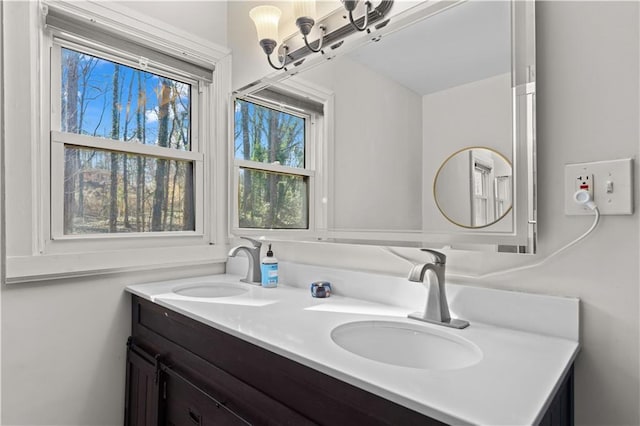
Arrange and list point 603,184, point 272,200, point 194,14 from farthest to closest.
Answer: point 194,14
point 272,200
point 603,184

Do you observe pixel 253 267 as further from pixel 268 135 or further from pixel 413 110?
pixel 413 110

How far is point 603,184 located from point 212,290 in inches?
58.3

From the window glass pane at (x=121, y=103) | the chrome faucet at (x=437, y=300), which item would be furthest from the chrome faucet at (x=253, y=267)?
the chrome faucet at (x=437, y=300)

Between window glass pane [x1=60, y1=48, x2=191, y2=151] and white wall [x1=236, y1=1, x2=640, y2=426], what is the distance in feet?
5.11

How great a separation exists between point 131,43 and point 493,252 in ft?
5.54

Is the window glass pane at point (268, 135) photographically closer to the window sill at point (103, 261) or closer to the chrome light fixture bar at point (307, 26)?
the chrome light fixture bar at point (307, 26)

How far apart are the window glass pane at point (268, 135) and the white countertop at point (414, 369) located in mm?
673

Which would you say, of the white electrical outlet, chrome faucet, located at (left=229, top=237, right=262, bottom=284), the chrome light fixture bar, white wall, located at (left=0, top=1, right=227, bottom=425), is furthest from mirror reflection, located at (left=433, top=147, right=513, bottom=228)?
white wall, located at (left=0, top=1, right=227, bottom=425)

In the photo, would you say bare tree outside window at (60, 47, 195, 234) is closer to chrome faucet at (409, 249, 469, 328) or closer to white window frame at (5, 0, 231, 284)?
white window frame at (5, 0, 231, 284)

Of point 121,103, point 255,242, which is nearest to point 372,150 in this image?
point 255,242

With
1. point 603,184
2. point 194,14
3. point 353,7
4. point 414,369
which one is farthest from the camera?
point 194,14

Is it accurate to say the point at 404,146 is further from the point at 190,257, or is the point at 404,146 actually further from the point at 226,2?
the point at 226,2

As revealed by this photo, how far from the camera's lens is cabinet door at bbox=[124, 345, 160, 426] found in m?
1.33

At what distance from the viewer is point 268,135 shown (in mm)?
1720
